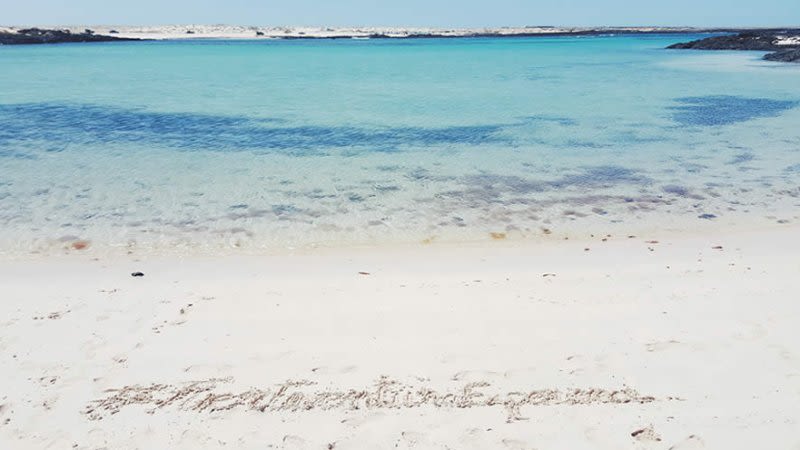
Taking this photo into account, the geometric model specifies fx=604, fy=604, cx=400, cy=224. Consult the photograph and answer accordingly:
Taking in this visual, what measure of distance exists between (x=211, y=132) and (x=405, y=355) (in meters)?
12.0

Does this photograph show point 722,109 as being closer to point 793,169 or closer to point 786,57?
point 793,169

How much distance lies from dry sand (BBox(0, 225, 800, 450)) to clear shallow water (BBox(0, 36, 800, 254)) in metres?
1.56

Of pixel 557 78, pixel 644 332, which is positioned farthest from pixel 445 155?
pixel 557 78

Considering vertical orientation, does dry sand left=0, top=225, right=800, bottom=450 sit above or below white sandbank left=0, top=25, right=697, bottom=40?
below

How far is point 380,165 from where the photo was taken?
37.0ft

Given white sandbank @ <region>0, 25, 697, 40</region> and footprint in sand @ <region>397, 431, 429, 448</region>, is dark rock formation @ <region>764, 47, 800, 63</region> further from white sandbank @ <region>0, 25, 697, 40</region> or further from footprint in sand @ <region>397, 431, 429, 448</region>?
Answer: white sandbank @ <region>0, 25, 697, 40</region>

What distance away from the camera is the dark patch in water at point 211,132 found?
13422mm

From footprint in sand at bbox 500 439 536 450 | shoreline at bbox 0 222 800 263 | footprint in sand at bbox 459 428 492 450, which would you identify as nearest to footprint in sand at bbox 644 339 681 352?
footprint in sand at bbox 500 439 536 450

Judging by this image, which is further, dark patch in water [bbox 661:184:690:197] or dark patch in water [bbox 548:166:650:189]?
dark patch in water [bbox 548:166:650:189]

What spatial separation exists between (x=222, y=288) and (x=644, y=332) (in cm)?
376

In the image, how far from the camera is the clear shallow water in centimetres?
799

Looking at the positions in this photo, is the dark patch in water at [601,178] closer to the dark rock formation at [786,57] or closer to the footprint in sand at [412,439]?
the footprint in sand at [412,439]

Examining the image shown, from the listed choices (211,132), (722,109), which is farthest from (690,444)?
(722,109)

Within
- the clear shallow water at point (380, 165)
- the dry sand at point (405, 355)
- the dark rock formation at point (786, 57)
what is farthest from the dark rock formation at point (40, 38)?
the dry sand at point (405, 355)
